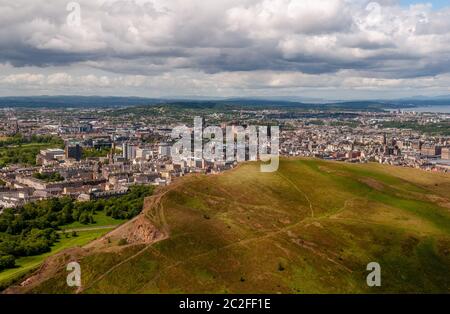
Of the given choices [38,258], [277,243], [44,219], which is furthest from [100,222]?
[277,243]

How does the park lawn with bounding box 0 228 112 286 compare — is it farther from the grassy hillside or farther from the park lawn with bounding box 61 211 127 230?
the grassy hillside

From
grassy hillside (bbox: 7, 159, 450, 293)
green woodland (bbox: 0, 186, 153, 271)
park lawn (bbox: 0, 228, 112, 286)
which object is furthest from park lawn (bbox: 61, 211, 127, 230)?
grassy hillside (bbox: 7, 159, 450, 293)

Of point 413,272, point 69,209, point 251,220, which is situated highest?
point 251,220

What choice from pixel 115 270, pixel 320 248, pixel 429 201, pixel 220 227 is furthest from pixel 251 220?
pixel 429 201

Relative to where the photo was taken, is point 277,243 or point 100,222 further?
point 100,222

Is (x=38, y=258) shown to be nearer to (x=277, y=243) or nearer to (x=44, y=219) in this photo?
(x=44, y=219)

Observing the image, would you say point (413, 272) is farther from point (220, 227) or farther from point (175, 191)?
point (175, 191)
